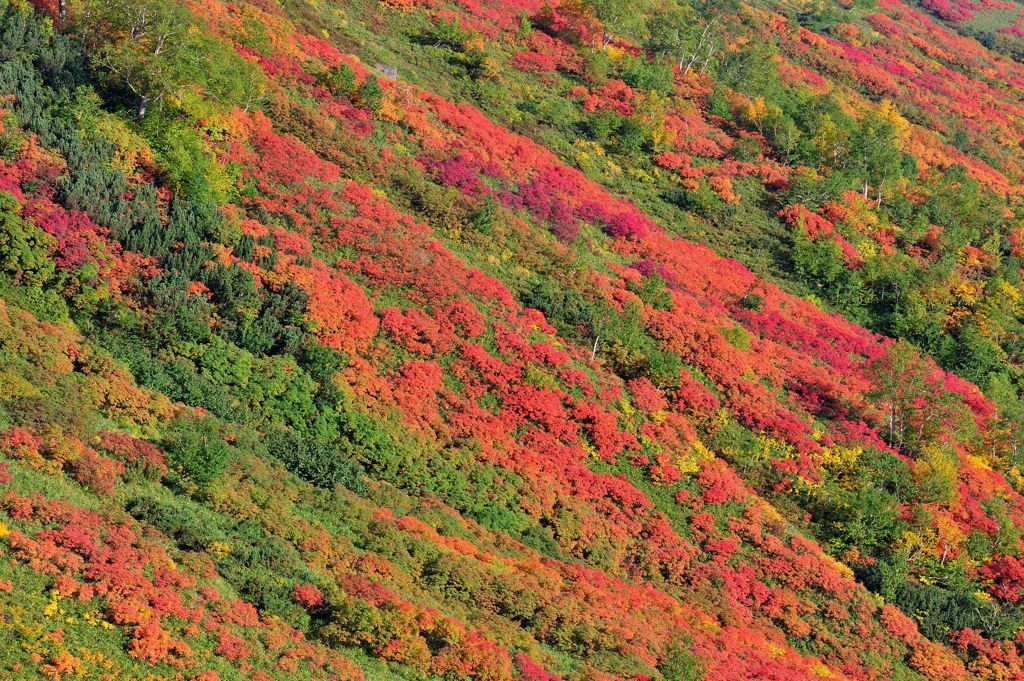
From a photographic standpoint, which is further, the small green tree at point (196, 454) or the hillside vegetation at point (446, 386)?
the small green tree at point (196, 454)

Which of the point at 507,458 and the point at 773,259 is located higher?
the point at 773,259

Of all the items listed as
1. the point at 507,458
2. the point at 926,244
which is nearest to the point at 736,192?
the point at 926,244

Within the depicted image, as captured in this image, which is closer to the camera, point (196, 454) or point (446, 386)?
point (196, 454)

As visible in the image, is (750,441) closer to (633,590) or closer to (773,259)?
(633,590)

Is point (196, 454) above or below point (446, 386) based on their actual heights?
below

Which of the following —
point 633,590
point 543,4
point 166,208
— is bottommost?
point 633,590

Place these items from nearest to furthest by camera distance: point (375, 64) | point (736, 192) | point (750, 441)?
point (750, 441)
point (375, 64)
point (736, 192)

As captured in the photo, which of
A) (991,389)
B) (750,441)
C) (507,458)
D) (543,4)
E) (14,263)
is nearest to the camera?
(14,263)

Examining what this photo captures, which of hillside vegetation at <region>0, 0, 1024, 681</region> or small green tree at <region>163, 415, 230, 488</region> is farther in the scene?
small green tree at <region>163, 415, 230, 488</region>
